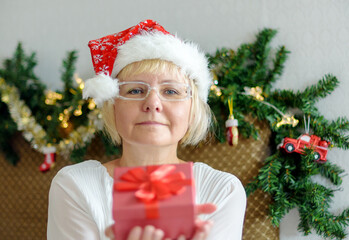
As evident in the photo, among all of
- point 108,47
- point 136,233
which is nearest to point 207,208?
point 136,233

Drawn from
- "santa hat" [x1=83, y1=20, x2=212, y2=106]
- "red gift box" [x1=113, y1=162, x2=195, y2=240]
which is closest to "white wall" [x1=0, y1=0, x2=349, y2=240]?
"santa hat" [x1=83, y1=20, x2=212, y2=106]

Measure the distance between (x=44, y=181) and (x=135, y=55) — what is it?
1.02 metres

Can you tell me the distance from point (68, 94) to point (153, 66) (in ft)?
2.45

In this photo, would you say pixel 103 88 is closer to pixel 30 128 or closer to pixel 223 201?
pixel 223 201

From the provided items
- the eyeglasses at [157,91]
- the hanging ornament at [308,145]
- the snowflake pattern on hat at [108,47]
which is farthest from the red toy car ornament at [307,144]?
the snowflake pattern on hat at [108,47]

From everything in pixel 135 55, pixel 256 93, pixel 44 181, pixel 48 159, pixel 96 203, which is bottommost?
pixel 44 181

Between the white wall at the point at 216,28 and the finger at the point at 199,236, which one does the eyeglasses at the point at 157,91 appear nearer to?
the finger at the point at 199,236

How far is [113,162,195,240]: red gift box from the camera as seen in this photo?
784mm

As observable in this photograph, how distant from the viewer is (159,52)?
1.18 m

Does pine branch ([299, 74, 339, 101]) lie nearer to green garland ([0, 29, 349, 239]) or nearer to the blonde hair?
green garland ([0, 29, 349, 239])

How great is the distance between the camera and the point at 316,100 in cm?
158

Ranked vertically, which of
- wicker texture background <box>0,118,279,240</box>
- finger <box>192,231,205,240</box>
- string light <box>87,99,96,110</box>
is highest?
string light <box>87,99,96,110</box>

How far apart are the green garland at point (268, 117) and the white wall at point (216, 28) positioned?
0.21 ft

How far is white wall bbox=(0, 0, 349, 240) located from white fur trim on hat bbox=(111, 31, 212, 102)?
0.55 m
